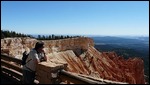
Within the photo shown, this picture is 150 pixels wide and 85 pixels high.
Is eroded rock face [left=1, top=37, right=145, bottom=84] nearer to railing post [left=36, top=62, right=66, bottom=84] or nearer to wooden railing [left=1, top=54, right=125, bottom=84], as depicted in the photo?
wooden railing [left=1, top=54, right=125, bottom=84]

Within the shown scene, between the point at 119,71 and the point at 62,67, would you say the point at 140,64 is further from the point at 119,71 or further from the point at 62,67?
the point at 62,67

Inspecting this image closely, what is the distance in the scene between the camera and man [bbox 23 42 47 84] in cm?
779

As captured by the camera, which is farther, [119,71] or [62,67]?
[119,71]

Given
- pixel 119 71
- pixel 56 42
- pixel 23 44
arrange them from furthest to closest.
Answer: pixel 119 71 → pixel 56 42 → pixel 23 44

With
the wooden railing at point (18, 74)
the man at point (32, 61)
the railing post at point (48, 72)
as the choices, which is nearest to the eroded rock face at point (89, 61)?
the wooden railing at point (18, 74)

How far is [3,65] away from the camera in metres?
11.0

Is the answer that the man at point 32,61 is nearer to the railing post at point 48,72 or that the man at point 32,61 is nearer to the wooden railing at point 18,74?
the railing post at point 48,72

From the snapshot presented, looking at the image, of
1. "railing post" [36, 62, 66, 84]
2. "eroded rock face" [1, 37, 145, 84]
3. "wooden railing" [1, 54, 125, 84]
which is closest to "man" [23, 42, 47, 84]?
"railing post" [36, 62, 66, 84]

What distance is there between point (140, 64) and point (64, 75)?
44989 mm

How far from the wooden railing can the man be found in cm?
42

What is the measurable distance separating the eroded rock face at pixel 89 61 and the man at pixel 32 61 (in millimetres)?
21075

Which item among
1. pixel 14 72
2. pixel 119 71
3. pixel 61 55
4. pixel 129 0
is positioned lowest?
pixel 119 71

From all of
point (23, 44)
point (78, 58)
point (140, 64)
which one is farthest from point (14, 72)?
point (140, 64)

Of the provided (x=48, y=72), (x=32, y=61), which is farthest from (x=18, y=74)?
(x=48, y=72)
